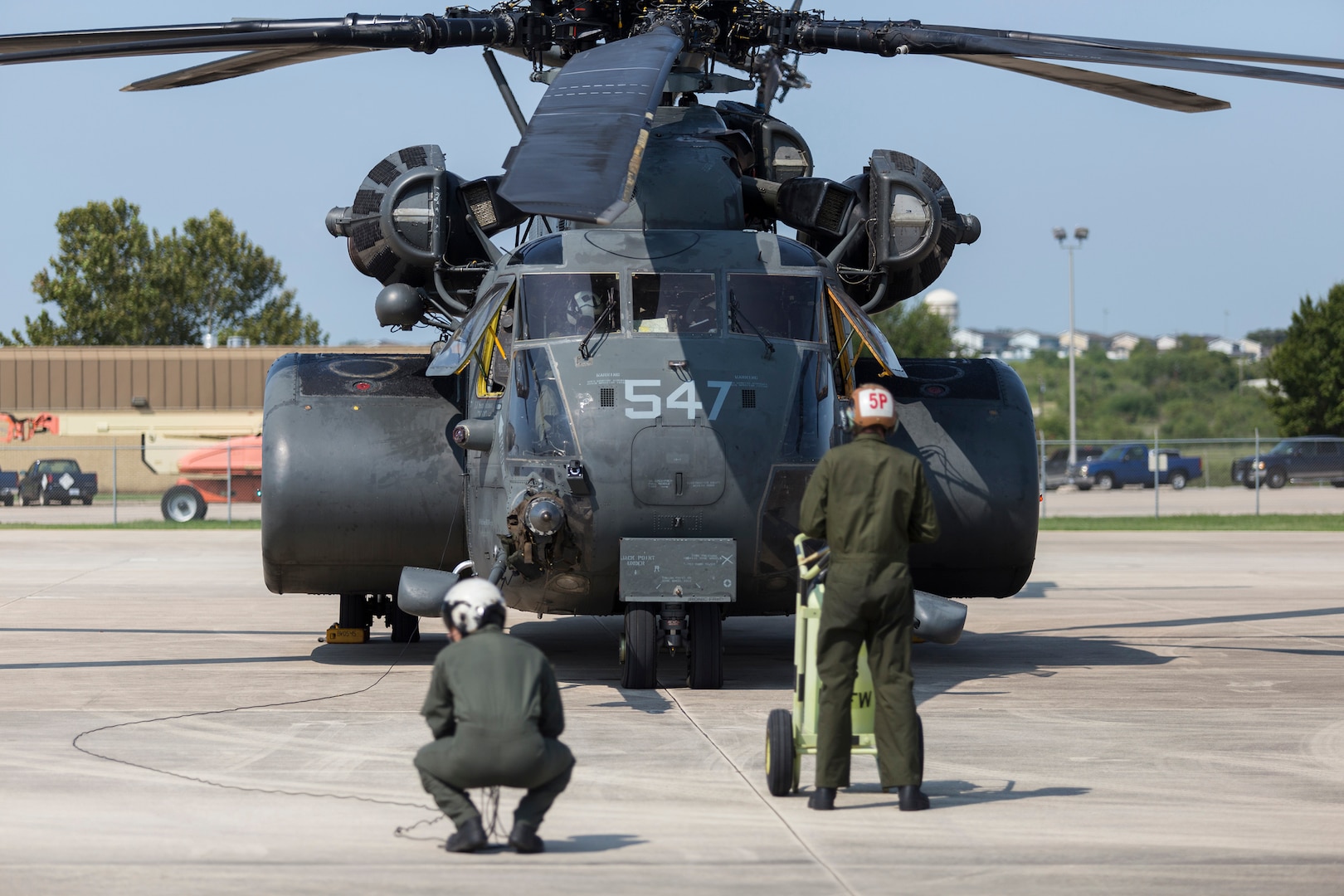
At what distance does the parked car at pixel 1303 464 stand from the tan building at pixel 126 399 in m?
31.9

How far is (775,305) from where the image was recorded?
1151 centimetres

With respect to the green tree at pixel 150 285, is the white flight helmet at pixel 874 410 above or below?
below

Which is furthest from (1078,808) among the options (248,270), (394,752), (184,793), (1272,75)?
(248,270)

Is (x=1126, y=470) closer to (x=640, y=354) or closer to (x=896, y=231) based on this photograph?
(x=896, y=231)

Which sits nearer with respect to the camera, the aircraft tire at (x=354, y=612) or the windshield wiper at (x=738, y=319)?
the windshield wiper at (x=738, y=319)

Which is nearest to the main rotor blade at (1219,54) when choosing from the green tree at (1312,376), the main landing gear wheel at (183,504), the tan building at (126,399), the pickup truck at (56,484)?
the main landing gear wheel at (183,504)

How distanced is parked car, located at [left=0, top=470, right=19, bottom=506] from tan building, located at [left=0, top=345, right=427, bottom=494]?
8089mm

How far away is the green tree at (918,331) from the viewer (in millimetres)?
89625

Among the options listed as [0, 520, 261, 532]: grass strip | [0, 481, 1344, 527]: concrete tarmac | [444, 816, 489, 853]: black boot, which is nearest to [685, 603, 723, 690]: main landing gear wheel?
[444, 816, 489, 853]: black boot

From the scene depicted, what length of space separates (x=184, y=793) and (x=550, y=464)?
142 inches

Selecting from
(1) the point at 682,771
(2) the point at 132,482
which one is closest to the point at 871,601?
(1) the point at 682,771

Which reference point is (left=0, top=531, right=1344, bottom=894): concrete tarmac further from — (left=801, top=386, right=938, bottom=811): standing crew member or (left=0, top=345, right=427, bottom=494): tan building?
(left=0, top=345, right=427, bottom=494): tan building

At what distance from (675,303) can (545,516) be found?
76.3 inches

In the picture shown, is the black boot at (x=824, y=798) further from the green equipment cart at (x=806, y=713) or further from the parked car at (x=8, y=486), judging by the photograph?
the parked car at (x=8, y=486)
